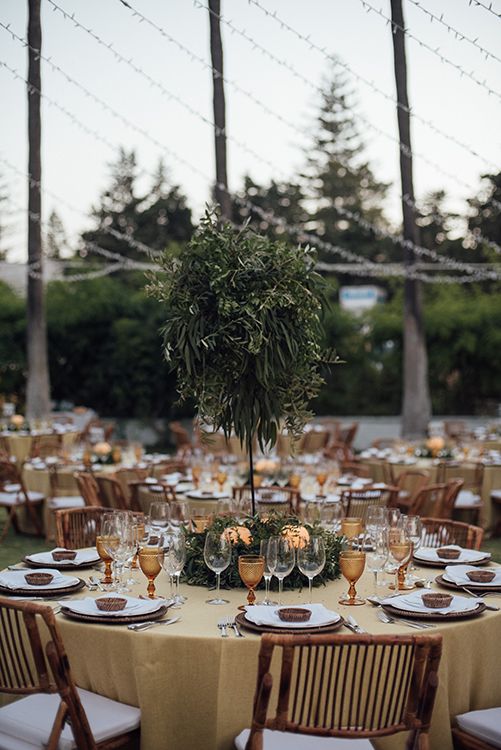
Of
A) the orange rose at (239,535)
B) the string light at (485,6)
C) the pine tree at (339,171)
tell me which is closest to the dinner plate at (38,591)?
the orange rose at (239,535)

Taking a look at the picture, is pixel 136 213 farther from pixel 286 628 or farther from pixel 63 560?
pixel 286 628

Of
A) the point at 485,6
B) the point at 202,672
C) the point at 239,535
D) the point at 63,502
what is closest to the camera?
the point at 202,672

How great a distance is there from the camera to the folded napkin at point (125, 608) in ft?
11.1

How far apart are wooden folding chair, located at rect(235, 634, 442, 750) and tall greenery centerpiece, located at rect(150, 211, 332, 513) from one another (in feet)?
4.46

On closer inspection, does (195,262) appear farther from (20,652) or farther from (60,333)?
(60,333)

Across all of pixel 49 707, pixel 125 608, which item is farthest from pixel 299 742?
pixel 49 707

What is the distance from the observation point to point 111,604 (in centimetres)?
346

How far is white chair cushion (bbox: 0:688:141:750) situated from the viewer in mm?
3129

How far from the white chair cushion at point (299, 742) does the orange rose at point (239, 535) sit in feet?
3.29

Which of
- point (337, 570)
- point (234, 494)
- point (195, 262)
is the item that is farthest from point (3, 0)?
point (337, 570)

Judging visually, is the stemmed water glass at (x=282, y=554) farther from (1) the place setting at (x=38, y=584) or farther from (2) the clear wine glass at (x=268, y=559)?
(1) the place setting at (x=38, y=584)

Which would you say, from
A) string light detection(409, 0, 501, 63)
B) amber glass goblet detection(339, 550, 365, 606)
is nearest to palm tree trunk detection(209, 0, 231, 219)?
string light detection(409, 0, 501, 63)

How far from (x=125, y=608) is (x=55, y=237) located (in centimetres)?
4024

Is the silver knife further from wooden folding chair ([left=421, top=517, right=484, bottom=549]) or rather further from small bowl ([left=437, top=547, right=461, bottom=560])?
wooden folding chair ([left=421, top=517, right=484, bottom=549])
